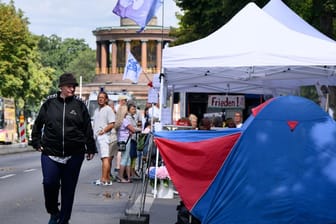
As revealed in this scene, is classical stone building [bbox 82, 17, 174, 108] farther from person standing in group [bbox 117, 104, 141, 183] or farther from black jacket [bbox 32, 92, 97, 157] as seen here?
black jacket [bbox 32, 92, 97, 157]

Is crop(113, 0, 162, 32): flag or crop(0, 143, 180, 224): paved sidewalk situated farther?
crop(113, 0, 162, 32): flag

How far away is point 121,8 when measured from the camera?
15.8 metres

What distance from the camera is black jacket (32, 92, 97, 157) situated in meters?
9.62

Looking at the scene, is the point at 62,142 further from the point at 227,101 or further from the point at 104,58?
the point at 104,58

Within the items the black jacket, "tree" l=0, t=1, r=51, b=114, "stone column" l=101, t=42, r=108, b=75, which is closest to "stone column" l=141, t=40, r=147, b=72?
"stone column" l=101, t=42, r=108, b=75

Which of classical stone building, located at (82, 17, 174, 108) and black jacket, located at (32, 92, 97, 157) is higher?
classical stone building, located at (82, 17, 174, 108)

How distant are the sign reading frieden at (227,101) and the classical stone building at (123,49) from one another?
73.5 m

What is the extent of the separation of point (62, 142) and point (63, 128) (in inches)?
6.4

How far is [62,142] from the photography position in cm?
961

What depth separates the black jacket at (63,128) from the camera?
31.6 ft

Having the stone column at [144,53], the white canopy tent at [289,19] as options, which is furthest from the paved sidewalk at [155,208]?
the stone column at [144,53]

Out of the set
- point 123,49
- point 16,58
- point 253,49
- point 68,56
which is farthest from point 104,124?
point 68,56

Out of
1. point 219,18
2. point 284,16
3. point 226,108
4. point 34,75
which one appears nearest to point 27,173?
point 226,108

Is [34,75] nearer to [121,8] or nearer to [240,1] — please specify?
[240,1]
